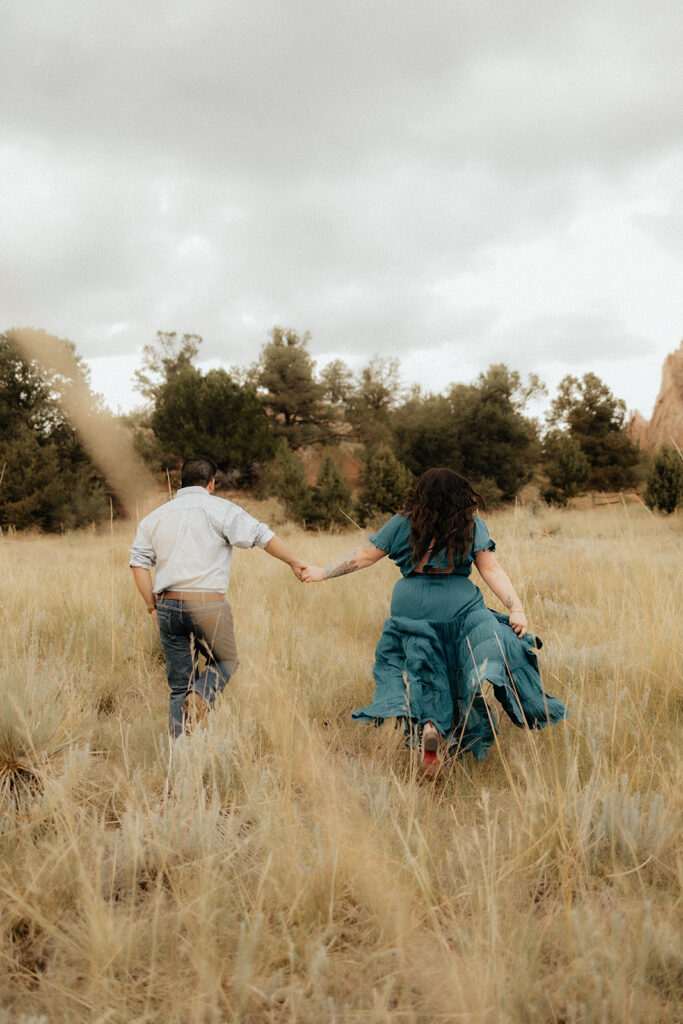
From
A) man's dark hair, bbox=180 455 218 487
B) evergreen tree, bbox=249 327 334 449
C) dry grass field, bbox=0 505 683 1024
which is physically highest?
evergreen tree, bbox=249 327 334 449

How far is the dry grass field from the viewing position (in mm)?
1515

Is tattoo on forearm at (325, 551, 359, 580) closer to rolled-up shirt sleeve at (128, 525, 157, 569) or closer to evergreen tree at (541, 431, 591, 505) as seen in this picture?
rolled-up shirt sleeve at (128, 525, 157, 569)

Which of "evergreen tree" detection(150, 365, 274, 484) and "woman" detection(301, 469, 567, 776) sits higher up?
"evergreen tree" detection(150, 365, 274, 484)

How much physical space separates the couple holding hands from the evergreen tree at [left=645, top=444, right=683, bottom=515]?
16.1 metres

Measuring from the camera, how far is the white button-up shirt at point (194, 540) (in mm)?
3354

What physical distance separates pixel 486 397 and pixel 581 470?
551cm

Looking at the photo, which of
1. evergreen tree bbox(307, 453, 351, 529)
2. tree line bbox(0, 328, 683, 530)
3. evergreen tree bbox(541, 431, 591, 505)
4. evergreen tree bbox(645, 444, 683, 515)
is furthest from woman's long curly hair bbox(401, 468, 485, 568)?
evergreen tree bbox(541, 431, 591, 505)

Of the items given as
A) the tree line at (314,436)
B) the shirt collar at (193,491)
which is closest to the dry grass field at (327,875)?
the shirt collar at (193,491)

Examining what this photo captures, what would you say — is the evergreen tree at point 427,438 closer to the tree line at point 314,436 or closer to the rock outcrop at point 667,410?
the tree line at point 314,436

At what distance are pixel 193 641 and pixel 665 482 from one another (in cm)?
1769

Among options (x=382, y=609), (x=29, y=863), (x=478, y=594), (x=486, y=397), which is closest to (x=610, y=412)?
(x=486, y=397)

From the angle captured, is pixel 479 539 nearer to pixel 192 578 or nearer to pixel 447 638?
pixel 447 638

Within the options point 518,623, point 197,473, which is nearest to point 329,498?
point 197,473

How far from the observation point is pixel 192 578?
3332 millimetres
